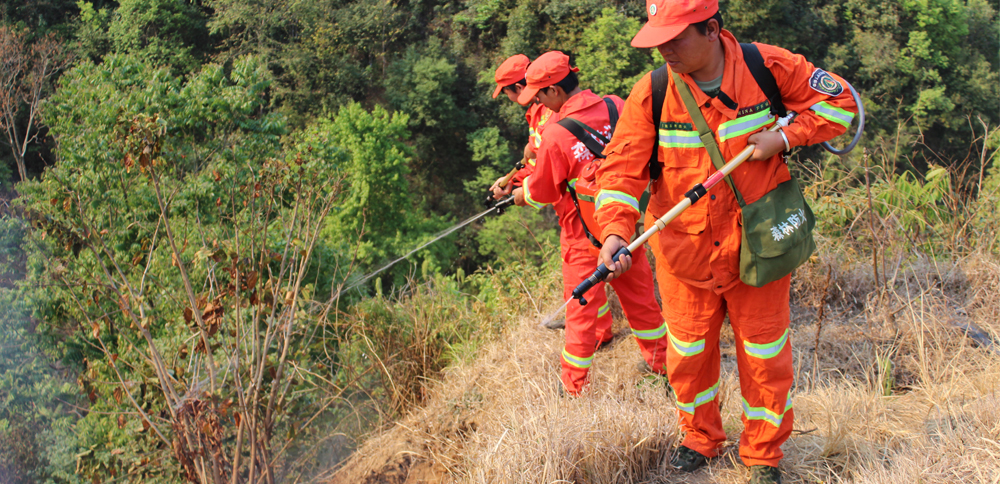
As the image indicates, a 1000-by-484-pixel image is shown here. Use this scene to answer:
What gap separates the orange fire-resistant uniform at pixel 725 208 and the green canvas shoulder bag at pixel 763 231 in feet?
0.10

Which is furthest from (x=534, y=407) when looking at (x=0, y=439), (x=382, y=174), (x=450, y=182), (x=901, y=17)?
(x=901, y=17)

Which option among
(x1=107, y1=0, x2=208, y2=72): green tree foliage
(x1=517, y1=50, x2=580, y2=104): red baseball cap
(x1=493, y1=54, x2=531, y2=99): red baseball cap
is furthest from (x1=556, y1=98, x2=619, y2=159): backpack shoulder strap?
(x1=107, y1=0, x2=208, y2=72): green tree foliage

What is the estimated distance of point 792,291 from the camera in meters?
4.48

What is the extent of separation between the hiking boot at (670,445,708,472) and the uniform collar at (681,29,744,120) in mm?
1282

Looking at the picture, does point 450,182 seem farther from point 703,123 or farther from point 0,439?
point 703,123

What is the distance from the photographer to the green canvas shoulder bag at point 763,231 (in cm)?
229

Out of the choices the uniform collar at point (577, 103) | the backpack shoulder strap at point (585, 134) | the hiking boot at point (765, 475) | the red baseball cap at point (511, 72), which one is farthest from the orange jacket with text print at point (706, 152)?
the red baseball cap at point (511, 72)

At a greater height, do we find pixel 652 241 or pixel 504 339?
pixel 652 241

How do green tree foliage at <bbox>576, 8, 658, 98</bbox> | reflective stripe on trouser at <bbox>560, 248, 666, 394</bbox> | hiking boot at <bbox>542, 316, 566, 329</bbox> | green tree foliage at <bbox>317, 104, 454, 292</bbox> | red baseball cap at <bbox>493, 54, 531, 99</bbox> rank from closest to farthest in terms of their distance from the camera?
1. reflective stripe on trouser at <bbox>560, 248, 666, 394</bbox>
2. red baseball cap at <bbox>493, 54, 531, 99</bbox>
3. hiking boot at <bbox>542, 316, 566, 329</bbox>
4. green tree foliage at <bbox>317, 104, 454, 292</bbox>
5. green tree foliage at <bbox>576, 8, 658, 98</bbox>

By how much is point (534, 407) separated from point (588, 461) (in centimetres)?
48

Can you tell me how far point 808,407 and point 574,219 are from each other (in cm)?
139

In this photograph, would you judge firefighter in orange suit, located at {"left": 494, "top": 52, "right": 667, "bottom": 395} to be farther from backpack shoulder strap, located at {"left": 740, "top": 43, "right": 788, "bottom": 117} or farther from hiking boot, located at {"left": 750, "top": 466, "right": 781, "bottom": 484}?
backpack shoulder strap, located at {"left": 740, "top": 43, "right": 788, "bottom": 117}

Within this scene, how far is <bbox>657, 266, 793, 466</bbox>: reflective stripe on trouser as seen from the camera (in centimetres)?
245

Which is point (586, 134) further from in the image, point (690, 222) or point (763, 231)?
point (763, 231)
